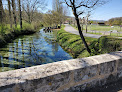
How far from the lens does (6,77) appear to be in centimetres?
134

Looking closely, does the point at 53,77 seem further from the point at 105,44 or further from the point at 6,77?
the point at 105,44

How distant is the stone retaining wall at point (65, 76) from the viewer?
1.34 meters

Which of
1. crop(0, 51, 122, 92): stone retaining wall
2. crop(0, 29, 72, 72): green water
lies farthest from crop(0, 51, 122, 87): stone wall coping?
crop(0, 29, 72, 72): green water

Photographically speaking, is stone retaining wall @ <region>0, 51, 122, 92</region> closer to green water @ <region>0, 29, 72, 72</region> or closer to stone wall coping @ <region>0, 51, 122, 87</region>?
stone wall coping @ <region>0, 51, 122, 87</region>

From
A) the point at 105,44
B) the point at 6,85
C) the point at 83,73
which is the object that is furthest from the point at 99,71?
the point at 105,44

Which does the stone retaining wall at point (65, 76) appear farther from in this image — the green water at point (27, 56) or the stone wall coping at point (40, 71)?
the green water at point (27, 56)

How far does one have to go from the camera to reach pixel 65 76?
160 cm

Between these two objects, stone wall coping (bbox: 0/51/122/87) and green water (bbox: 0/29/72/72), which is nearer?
stone wall coping (bbox: 0/51/122/87)

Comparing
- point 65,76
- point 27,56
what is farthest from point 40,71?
point 27,56

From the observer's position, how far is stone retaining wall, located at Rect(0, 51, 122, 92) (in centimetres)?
134

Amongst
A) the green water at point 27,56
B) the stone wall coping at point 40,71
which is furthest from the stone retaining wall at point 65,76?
the green water at point 27,56

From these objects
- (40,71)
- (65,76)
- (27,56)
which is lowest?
(27,56)

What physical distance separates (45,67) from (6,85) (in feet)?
1.92

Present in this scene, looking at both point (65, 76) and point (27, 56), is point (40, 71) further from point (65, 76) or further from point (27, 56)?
point (27, 56)
